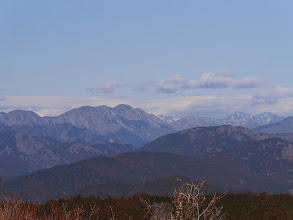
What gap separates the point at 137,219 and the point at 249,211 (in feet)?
32.7

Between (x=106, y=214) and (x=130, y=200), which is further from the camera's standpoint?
(x=130, y=200)

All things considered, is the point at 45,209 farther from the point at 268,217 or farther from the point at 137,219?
the point at 268,217

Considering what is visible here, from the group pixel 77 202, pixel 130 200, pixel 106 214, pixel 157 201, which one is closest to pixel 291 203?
pixel 157 201

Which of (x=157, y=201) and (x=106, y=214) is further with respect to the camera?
(x=157, y=201)

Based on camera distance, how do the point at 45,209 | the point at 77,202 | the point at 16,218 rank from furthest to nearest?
the point at 77,202, the point at 45,209, the point at 16,218

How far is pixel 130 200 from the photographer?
36.2 meters

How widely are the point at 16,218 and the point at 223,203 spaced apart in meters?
20.6

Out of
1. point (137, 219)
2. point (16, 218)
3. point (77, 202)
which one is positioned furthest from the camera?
point (77, 202)

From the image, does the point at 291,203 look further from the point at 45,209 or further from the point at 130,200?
the point at 45,209

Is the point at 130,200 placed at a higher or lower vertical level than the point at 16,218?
lower

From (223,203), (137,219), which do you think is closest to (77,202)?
(137,219)

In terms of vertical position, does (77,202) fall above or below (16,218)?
below

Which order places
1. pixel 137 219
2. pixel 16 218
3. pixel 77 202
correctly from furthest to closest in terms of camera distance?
1. pixel 77 202
2. pixel 137 219
3. pixel 16 218

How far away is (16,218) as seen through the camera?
2084cm
